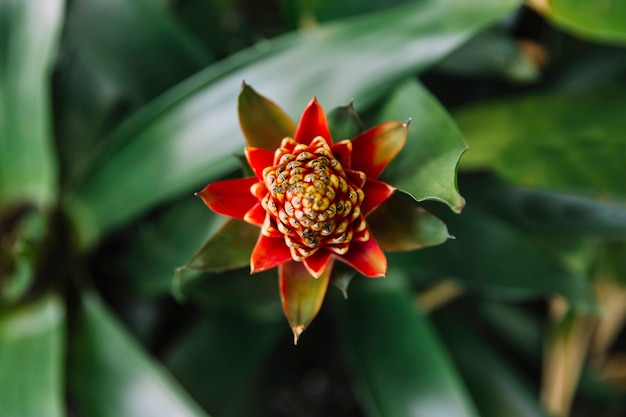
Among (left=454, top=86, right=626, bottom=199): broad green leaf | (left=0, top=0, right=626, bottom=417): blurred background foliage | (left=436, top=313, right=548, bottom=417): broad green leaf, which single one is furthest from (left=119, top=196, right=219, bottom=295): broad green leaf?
(left=436, top=313, right=548, bottom=417): broad green leaf

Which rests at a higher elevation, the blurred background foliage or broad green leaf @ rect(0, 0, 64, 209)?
broad green leaf @ rect(0, 0, 64, 209)

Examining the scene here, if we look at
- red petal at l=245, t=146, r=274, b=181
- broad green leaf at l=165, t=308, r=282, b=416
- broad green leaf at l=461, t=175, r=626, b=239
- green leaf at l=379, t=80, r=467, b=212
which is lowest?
broad green leaf at l=165, t=308, r=282, b=416

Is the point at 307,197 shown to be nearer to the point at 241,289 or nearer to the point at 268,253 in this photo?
the point at 268,253

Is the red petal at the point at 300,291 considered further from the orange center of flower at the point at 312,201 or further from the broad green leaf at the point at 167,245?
the broad green leaf at the point at 167,245

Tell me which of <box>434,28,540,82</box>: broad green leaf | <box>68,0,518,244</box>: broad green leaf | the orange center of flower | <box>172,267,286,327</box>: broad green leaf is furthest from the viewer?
<box>434,28,540,82</box>: broad green leaf

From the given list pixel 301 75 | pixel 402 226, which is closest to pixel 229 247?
pixel 402 226

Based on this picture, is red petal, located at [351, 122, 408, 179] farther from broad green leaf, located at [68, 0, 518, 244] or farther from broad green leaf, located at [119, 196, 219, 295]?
broad green leaf, located at [119, 196, 219, 295]
